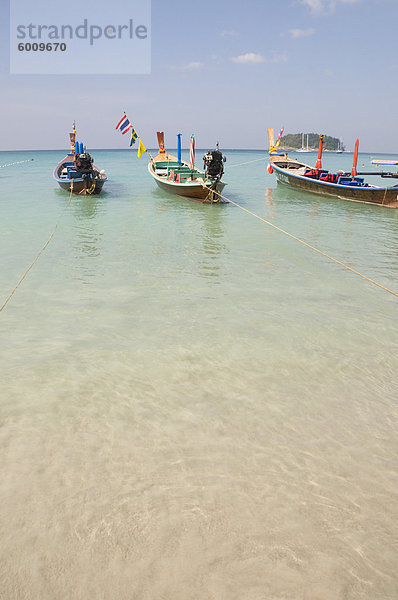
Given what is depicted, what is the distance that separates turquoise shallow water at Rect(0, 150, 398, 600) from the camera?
2604mm

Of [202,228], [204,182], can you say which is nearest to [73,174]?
[204,182]

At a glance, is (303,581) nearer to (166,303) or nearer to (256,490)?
(256,490)

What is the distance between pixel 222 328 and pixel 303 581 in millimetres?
4115

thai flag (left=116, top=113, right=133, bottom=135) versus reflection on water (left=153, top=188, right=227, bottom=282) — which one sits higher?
thai flag (left=116, top=113, right=133, bottom=135)

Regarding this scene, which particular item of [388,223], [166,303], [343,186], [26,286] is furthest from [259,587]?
[343,186]

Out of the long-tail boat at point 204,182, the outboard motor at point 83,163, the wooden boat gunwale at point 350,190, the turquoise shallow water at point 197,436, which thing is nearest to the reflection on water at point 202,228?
the long-tail boat at point 204,182

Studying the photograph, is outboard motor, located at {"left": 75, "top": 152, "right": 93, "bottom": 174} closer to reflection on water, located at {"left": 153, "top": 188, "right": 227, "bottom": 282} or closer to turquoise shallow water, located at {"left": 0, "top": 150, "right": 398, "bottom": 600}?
reflection on water, located at {"left": 153, "top": 188, "right": 227, "bottom": 282}

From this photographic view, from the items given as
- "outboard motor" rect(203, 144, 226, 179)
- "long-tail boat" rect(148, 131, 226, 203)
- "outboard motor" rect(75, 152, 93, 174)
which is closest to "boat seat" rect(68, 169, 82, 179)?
"outboard motor" rect(75, 152, 93, 174)

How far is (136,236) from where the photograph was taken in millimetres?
13617

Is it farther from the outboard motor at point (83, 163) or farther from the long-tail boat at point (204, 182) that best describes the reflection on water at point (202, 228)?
the outboard motor at point (83, 163)

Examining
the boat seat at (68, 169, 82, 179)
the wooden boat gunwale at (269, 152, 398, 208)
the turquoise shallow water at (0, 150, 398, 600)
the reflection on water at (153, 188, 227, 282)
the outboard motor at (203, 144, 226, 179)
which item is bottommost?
the turquoise shallow water at (0, 150, 398, 600)

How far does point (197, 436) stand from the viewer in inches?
152

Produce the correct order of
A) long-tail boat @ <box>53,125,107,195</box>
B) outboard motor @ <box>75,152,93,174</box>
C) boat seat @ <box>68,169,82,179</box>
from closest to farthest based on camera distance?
1. outboard motor @ <box>75,152,93,174</box>
2. long-tail boat @ <box>53,125,107,195</box>
3. boat seat @ <box>68,169,82,179</box>

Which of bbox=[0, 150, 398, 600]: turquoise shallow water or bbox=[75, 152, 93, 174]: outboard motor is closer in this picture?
bbox=[0, 150, 398, 600]: turquoise shallow water
